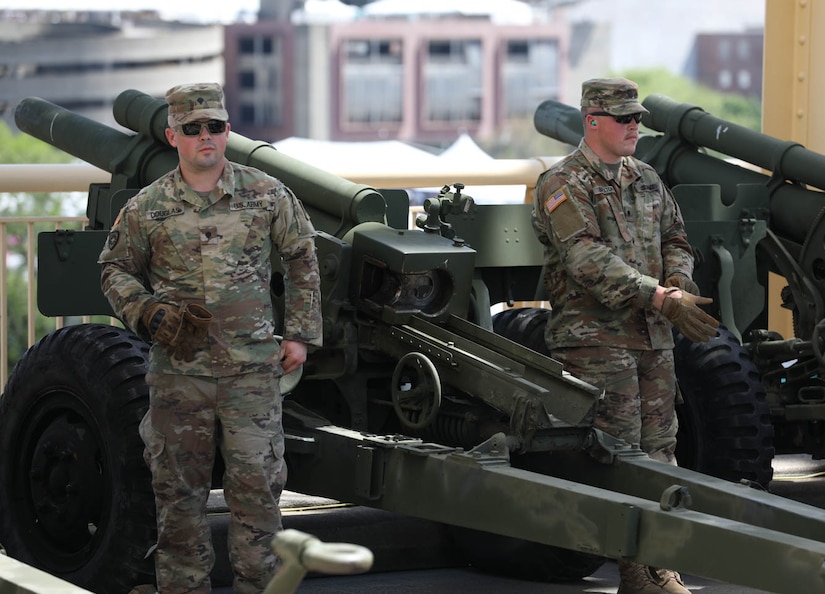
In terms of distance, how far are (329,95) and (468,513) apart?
8902cm

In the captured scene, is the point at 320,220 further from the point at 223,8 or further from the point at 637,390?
the point at 223,8

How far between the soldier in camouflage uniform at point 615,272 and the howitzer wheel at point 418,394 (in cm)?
58

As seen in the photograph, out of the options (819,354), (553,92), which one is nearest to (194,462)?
(819,354)

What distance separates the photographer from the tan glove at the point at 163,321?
5090 millimetres

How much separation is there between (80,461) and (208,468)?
2.98 feet

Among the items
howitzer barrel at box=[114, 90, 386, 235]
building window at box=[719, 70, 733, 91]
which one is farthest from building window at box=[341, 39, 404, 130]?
howitzer barrel at box=[114, 90, 386, 235]

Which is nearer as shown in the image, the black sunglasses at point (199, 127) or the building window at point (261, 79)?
the black sunglasses at point (199, 127)

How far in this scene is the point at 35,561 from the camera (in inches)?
244

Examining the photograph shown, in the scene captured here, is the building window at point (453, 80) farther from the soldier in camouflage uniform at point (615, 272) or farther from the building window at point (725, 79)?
the soldier in camouflage uniform at point (615, 272)

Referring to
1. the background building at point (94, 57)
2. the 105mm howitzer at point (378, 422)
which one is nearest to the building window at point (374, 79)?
the background building at point (94, 57)

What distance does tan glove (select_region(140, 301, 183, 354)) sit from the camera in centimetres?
509

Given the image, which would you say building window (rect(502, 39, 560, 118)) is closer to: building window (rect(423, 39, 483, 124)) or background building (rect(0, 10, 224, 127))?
building window (rect(423, 39, 483, 124))

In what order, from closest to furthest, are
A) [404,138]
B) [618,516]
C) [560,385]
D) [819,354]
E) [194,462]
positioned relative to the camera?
[618,516]
[194,462]
[560,385]
[819,354]
[404,138]

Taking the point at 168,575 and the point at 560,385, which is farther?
the point at 560,385
